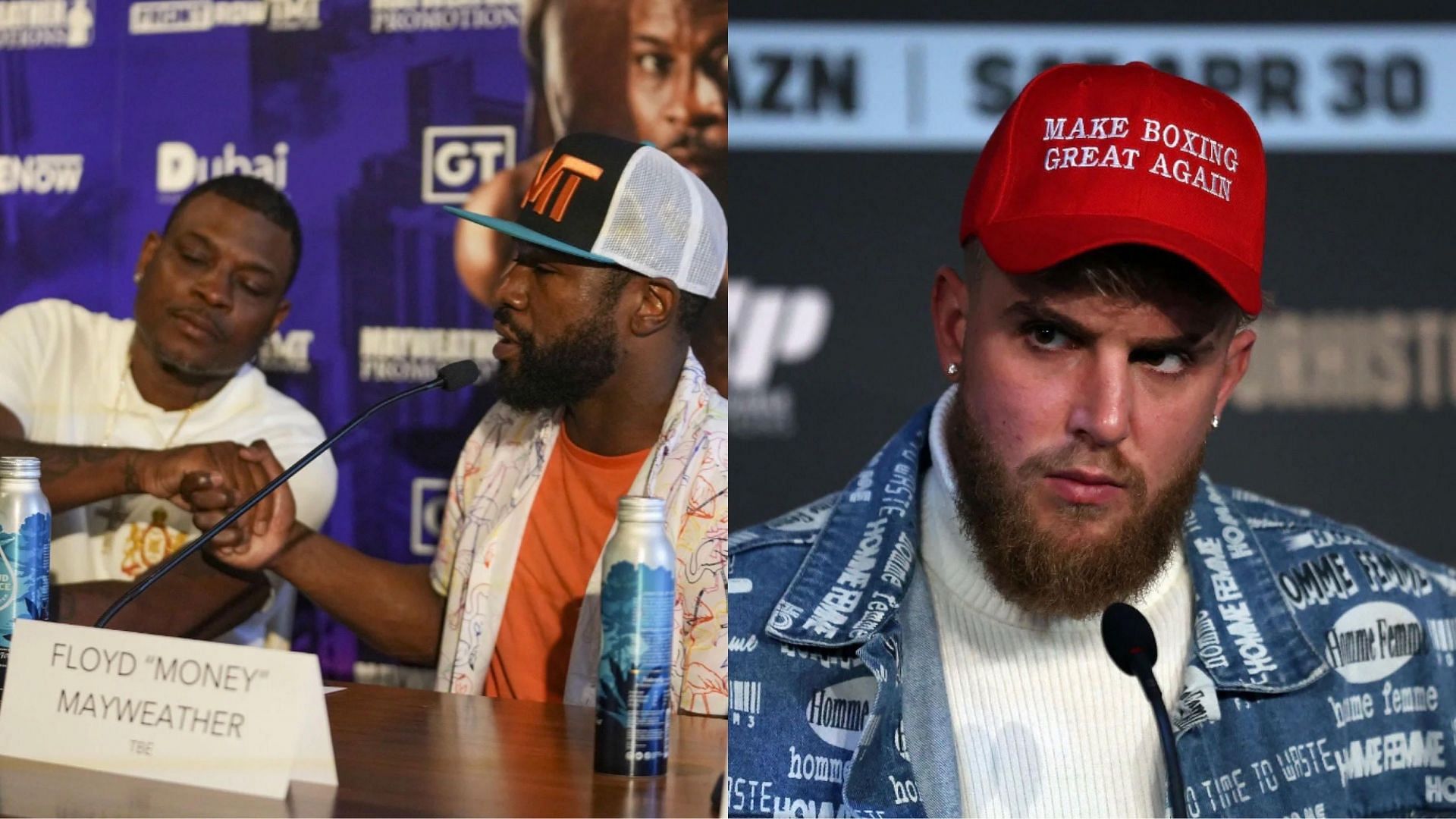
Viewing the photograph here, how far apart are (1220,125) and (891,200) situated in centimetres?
104

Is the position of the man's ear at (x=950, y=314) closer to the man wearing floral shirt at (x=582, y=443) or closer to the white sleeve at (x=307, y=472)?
the man wearing floral shirt at (x=582, y=443)

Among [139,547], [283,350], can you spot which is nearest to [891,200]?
[283,350]

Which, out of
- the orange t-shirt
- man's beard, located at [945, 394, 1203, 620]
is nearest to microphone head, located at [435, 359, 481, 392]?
the orange t-shirt

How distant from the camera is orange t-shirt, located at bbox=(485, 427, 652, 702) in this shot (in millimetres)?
1672

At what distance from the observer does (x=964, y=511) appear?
5.55 feet


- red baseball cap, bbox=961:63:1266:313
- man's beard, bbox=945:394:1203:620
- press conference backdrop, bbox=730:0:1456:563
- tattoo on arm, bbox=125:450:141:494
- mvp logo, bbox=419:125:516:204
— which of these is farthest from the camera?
press conference backdrop, bbox=730:0:1456:563

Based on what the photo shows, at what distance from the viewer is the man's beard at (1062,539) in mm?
1626

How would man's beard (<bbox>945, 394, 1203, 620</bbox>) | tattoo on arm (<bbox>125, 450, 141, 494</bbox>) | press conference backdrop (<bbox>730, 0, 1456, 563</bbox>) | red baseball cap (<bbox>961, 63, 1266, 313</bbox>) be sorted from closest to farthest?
red baseball cap (<bbox>961, 63, 1266, 313</bbox>), man's beard (<bbox>945, 394, 1203, 620</bbox>), tattoo on arm (<bbox>125, 450, 141, 494</bbox>), press conference backdrop (<bbox>730, 0, 1456, 563</bbox>)

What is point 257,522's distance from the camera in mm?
1806

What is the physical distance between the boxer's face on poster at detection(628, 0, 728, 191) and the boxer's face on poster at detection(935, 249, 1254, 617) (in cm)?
37

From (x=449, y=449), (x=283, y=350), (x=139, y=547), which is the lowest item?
(x=139, y=547)

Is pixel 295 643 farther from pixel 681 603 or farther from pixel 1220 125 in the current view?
pixel 1220 125

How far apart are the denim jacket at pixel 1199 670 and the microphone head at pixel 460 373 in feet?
1.27

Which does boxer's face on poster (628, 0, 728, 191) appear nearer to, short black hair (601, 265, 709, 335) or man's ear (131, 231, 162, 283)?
short black hair (601, 265, 709, 335)
